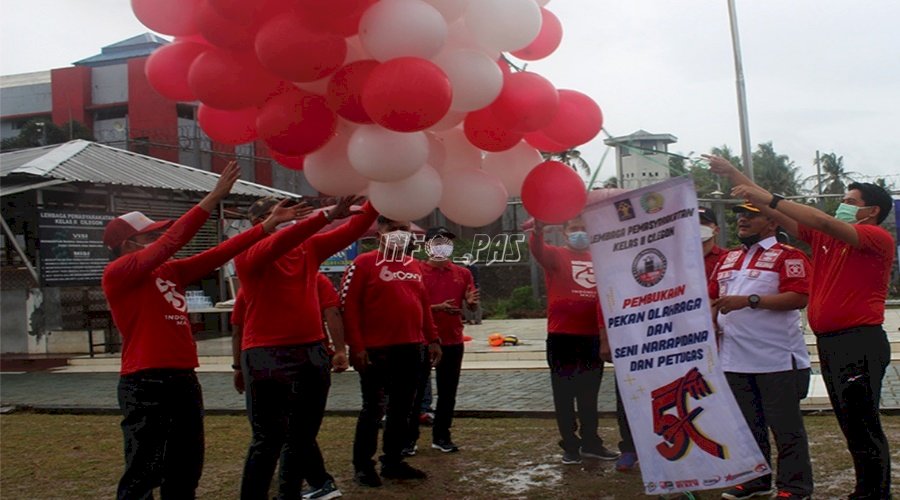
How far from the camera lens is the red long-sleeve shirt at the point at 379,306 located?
6352 millimetres

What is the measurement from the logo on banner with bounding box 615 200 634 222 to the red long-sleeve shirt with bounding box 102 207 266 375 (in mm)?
1756

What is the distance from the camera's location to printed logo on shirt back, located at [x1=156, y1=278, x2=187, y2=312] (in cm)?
473

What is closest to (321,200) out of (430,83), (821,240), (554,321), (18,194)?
(430,83)

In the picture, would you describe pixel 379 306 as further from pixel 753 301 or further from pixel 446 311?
pixel 753 301

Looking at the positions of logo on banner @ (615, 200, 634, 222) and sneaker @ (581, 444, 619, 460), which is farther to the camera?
sneaker @ (581, 444, 619, 460)

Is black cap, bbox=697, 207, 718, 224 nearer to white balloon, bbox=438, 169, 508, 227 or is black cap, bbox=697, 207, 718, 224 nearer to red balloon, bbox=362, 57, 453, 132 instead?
white balloon, bbox=438, 169, 508, 227

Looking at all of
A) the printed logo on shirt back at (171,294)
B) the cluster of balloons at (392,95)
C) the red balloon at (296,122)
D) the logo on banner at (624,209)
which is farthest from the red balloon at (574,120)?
the printed logo on shirt back at (171,294)

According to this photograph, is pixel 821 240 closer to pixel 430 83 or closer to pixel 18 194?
pixel 430 83

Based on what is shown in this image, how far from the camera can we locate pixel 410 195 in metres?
3.93

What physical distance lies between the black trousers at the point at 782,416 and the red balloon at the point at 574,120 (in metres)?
2.12

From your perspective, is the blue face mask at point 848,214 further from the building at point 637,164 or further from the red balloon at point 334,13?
the red balloon at point 334,13

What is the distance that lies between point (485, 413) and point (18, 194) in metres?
11.2

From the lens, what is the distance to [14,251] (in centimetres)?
1677

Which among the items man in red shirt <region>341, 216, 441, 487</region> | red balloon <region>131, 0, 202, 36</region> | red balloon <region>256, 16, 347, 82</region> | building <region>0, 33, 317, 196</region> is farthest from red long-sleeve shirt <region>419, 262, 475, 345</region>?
building <region>0, 33, 317, 196</region>
